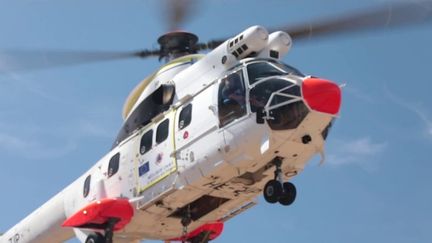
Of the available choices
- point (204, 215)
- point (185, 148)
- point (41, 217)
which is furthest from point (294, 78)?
point (41, 217)

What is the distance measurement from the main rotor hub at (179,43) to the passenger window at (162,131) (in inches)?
105

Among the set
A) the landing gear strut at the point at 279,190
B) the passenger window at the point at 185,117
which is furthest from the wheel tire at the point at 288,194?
the passenger window at the point at 185,117

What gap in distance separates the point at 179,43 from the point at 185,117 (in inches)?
129

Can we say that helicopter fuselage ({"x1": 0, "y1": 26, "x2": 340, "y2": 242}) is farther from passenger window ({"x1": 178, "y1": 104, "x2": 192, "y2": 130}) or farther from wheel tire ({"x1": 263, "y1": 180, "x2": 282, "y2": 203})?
wheel tire ({"x1": 263, "y1": 180, "x2": 282, "y2": 203})

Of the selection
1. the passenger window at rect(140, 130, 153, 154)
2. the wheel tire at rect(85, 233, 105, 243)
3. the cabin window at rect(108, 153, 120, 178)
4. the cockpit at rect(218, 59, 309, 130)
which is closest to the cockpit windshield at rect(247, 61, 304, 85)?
the cockpit at rect(218, 59, 309, 130)

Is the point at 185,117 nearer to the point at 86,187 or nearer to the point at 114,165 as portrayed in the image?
the point at 114,165

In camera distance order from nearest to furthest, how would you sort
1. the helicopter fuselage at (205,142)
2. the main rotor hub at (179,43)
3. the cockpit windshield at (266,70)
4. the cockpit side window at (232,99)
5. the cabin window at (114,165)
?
1. the helicopter fuselage at (205,142)
2. the cockpit side window at (232,99)
3. the cockpit windshield at (266,70)
4. the cabin window at (114,165)
5. the main rotor hub at (179,43)

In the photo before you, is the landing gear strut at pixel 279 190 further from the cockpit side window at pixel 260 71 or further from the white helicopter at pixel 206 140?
the cockpit side window at pixel 260 71

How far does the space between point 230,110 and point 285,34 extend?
97.7 inches

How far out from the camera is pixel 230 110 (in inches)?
723

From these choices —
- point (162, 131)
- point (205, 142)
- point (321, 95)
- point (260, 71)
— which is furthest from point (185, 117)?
point (321, 95)

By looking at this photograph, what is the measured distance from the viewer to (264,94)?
18000 mm

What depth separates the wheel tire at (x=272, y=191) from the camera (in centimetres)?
1830

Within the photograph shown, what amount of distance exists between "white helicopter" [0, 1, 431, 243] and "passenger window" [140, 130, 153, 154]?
0.13 feet
